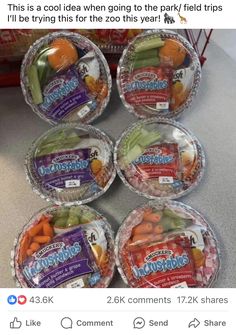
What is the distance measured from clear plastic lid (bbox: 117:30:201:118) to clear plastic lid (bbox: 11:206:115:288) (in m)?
0.27

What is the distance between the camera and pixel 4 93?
920 mm

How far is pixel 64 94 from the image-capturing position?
835mm

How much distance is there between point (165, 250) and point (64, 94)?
38 centimetres

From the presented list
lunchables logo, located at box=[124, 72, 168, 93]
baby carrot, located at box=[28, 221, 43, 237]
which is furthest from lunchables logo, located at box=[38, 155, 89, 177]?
lunchables logo, located at box=[124, 72, 168, 93]

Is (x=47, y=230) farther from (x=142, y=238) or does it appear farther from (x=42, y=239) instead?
(x=142, y=238)

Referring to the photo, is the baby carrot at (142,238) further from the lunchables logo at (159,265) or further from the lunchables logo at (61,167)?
the lunchables logo at (61,167)

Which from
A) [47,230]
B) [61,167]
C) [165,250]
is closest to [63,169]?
[61,167]

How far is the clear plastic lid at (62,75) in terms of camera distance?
83 cm

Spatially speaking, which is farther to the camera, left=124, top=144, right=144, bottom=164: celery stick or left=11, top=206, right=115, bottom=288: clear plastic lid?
left=124, top=144, right=144, bottom=164: celery stick

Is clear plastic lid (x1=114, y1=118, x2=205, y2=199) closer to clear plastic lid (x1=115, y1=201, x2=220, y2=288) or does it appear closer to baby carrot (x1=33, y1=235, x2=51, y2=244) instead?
clear plastic lid (x1=115, y1=201, x2=220, y2=288)

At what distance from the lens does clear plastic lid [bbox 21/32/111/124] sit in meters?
0.83
